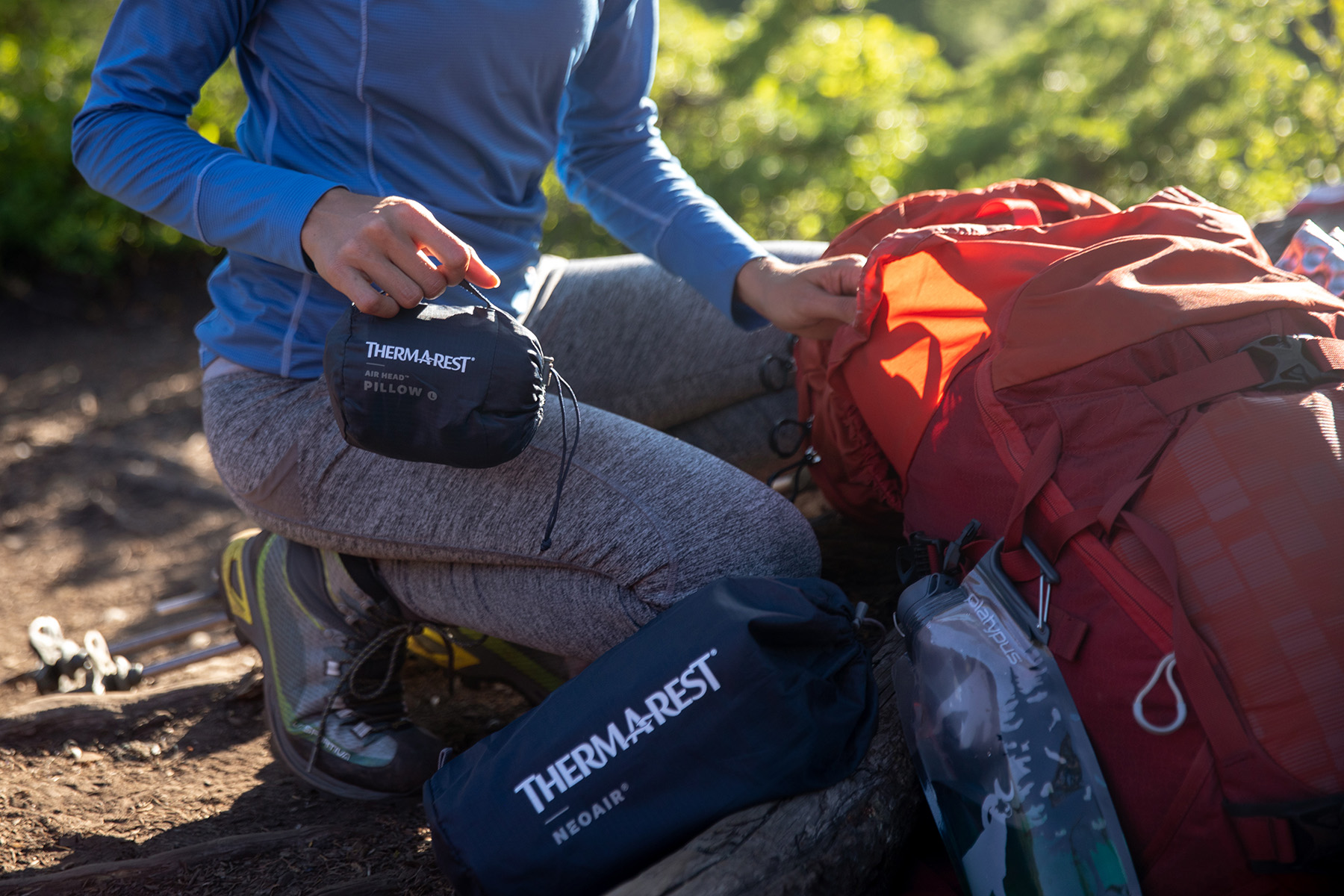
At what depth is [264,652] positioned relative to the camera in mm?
1789

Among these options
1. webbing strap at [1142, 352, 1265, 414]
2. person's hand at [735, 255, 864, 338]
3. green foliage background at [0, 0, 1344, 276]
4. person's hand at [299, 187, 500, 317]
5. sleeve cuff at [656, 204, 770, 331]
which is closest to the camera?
webbing strap at [1142, 352, 1265, 414]

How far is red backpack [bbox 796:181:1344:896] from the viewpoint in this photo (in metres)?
1.02

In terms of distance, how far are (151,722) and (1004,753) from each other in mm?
1688

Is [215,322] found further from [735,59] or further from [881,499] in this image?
[735,59]

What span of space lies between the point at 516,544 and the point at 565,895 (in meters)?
0.52

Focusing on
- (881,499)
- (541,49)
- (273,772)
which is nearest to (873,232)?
(881,499)

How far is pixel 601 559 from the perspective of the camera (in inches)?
58.1

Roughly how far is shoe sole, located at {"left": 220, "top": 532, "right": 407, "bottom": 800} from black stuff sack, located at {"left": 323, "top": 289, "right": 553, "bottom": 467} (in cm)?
67

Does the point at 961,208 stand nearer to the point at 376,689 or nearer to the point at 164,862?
the point at 376,689

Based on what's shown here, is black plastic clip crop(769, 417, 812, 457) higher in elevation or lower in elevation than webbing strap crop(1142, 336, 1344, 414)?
lower

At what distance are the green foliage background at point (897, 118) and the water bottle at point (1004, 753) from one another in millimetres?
2916

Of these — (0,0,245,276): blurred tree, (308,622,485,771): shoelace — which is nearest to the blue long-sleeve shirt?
(308,622,485,771): shoelace

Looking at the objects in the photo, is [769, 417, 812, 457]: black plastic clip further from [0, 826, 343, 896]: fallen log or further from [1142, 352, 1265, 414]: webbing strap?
[0, 826, 343, 896]: fallen log

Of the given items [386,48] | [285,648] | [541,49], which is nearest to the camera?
[386,48]
